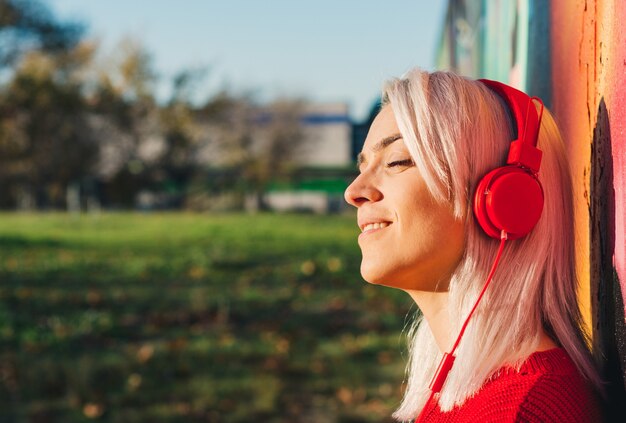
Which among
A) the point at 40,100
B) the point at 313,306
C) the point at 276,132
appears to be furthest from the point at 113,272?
the point at 276,132

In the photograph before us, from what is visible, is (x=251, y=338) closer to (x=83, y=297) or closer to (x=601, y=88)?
(x=83, y=297)

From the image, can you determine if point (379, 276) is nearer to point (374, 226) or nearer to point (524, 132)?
point (374, 226)

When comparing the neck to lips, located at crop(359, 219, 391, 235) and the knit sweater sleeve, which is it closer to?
lips, located at crop(359, 219, 391, 235)

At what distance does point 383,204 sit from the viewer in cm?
143

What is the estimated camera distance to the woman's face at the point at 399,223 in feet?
4.50

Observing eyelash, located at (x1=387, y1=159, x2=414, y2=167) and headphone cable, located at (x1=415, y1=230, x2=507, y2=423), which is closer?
headphone cable, located at (x1=415, y1=230, x2=507, y2=423)

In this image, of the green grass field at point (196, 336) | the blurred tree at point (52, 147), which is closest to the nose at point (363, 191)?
the green grass field at point (196, 336)

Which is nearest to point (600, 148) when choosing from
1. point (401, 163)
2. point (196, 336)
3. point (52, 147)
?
point (401, 163)

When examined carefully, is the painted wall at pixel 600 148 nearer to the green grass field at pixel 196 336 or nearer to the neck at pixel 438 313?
the neck at pixel 438 313

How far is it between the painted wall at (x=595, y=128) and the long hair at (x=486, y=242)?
52 mm

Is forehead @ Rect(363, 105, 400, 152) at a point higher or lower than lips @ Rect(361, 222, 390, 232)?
higher

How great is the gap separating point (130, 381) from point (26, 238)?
764 cm

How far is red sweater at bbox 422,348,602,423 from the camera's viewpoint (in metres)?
1.13

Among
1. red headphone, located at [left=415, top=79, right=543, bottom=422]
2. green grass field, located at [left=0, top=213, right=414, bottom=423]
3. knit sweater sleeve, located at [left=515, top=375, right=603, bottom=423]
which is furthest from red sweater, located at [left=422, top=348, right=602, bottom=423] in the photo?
green grass field, located at [left=0, top=213, right=414, bottom=423]
